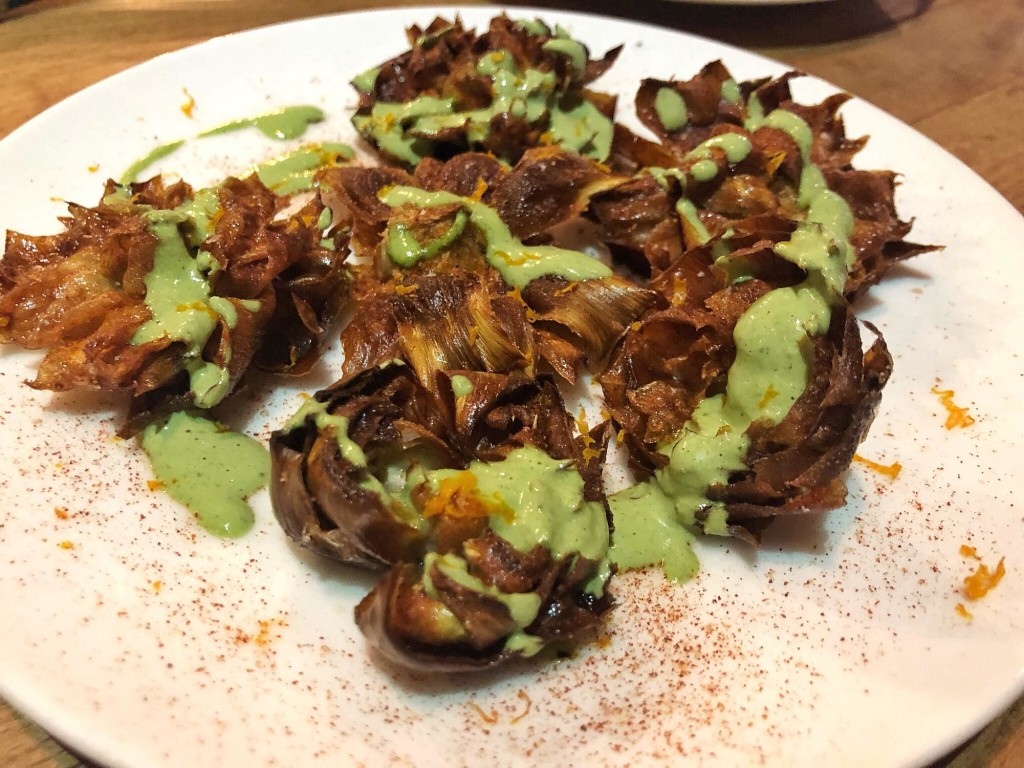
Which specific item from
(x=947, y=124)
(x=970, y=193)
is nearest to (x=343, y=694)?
(x=970, y=193)

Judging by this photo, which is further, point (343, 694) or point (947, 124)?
point (947, 124)

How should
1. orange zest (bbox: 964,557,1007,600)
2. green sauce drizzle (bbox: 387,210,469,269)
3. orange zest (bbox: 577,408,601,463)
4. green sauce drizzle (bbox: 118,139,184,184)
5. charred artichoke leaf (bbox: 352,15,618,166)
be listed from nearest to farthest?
orange zest (bbox: 964,557,1007,600)
orange zest (bbox: 577,408,601,463)
green sauce drizzle (bbox: 387,210,469,269)
green sauce drizzle (bbox: 118,139,184,184)
charred artichoke leaf (bbox: 352,15,618,166)

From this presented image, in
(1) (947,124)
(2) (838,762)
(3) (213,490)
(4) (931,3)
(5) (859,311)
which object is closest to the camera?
(2) (838,762)

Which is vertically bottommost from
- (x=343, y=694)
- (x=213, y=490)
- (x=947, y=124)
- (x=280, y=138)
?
(x=947, y=124)

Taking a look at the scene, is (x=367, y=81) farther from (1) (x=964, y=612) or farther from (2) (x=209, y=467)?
(1) (x=964, y=612)

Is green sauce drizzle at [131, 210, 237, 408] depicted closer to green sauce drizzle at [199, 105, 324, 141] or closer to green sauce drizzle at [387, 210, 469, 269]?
green sauce drizzle at [387, 210, 469, 269]

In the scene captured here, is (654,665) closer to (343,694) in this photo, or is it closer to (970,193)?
(343,694)

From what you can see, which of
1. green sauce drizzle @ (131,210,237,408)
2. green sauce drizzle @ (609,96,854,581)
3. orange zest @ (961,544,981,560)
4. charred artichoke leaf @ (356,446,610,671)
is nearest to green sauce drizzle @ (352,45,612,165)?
green sauce drizzle @ (131,210,237,408)
